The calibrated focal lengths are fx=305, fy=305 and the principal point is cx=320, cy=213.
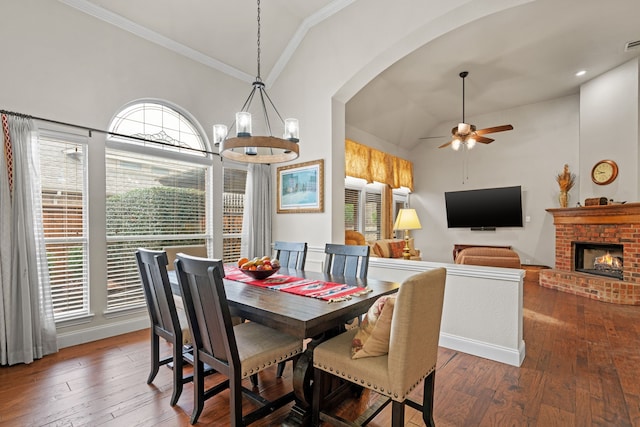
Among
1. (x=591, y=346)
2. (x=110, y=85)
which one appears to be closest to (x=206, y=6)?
(x=110, y=85)

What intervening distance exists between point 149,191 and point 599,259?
285 inches

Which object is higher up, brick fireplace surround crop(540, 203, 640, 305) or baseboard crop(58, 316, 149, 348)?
brick fireplace surround crop(540, 203, 640, 305)

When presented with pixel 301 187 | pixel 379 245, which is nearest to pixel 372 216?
pixel 379 245

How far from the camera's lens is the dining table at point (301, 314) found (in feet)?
5.35

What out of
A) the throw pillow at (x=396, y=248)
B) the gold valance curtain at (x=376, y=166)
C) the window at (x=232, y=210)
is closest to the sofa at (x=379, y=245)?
the throw pillow at (x=396, y=248)

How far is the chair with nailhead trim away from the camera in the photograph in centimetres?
147

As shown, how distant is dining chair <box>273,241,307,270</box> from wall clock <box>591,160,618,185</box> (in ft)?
18.0

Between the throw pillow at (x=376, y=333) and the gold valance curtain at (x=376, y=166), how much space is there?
3.77 metres

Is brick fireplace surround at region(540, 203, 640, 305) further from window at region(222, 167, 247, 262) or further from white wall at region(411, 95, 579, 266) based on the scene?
window at region(222, 167, 247, 262)

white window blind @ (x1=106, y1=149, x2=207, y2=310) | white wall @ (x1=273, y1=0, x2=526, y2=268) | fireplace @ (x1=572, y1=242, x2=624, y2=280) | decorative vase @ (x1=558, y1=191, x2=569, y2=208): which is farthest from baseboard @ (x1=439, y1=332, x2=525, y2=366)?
decorative vase @ (x1=558, y1=191, x2=569, y2=208)

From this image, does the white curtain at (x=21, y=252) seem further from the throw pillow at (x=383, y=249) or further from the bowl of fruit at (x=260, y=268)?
the throw pillow at (x=383, y=249)

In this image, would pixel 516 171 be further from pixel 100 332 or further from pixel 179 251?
pixel 100 332

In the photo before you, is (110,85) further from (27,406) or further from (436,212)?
(436,212)

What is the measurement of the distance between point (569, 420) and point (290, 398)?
5.72 ft
